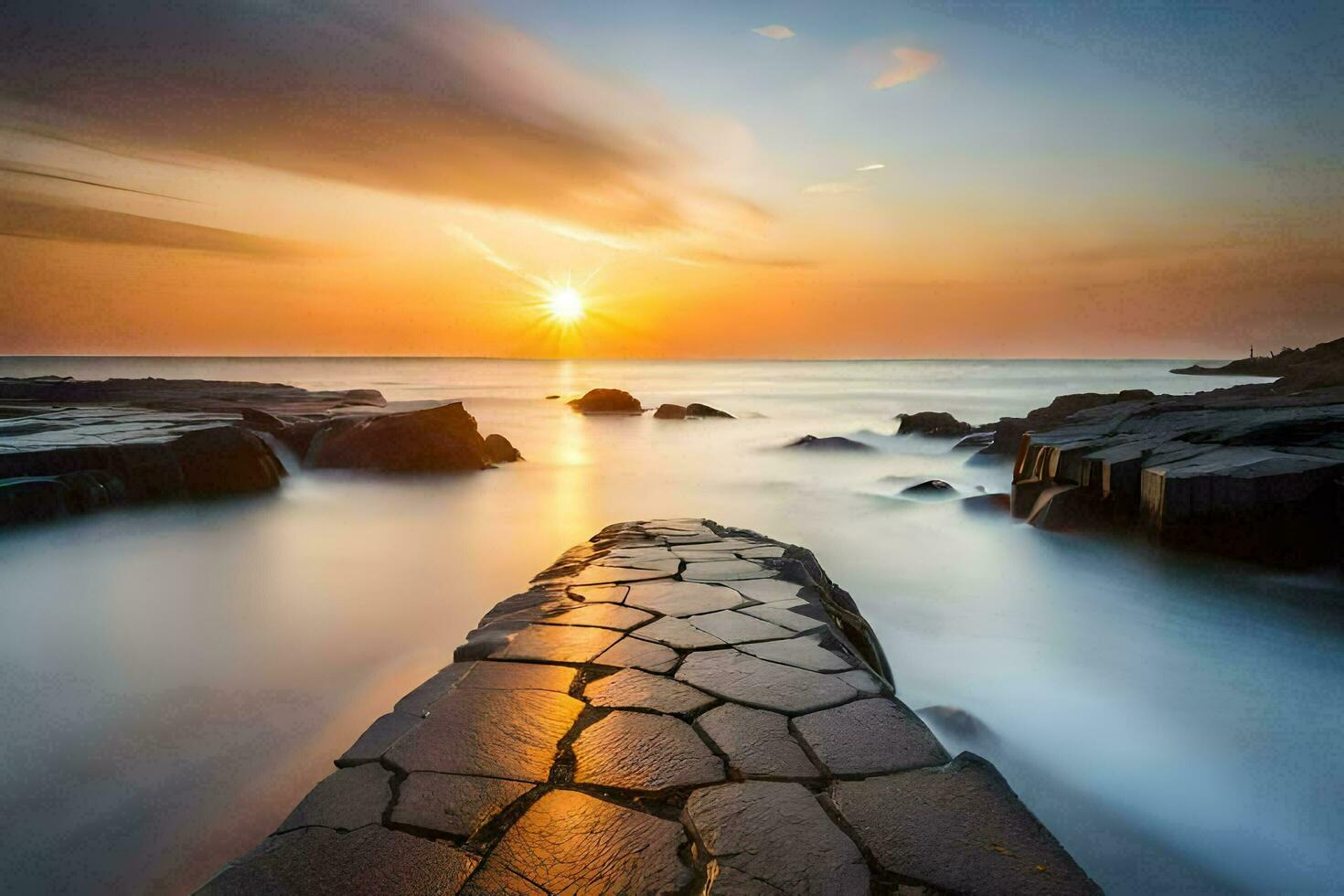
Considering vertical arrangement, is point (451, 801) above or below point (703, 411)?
below

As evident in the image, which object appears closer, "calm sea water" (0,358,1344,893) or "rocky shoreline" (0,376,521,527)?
"calm sea water" (0,358,1344,893)

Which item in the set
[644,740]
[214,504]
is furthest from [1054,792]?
[214,504]

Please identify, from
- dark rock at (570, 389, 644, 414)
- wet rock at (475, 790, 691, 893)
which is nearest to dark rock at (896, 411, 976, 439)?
dark rock at (570, 389, 644, 414)

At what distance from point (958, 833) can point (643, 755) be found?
2.84 feet

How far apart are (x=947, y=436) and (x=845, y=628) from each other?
49.2ft

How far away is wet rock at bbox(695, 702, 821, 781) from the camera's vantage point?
1.84 m

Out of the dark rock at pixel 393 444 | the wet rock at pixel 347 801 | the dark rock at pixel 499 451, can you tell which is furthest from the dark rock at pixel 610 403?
the wet rock at pixel 347 801

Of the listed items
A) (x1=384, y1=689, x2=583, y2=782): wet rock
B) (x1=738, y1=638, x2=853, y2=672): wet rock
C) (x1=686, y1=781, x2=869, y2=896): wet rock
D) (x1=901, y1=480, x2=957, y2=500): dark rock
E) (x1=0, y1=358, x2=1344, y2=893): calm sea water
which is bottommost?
(x1=0, y1=358, x2=1344, y2=893): calm sea water

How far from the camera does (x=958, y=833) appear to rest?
1.58 metres

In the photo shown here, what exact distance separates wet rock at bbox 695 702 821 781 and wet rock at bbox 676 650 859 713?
79 millimetres

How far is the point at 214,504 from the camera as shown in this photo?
815 cm

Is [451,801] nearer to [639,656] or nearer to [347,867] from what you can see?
[347,867]

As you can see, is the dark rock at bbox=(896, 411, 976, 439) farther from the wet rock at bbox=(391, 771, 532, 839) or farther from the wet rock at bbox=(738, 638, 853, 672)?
the wet rock at bbox=(391, 771, 532, 839)

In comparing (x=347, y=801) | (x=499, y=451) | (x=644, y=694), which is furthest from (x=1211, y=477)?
(x=499, y=451)
